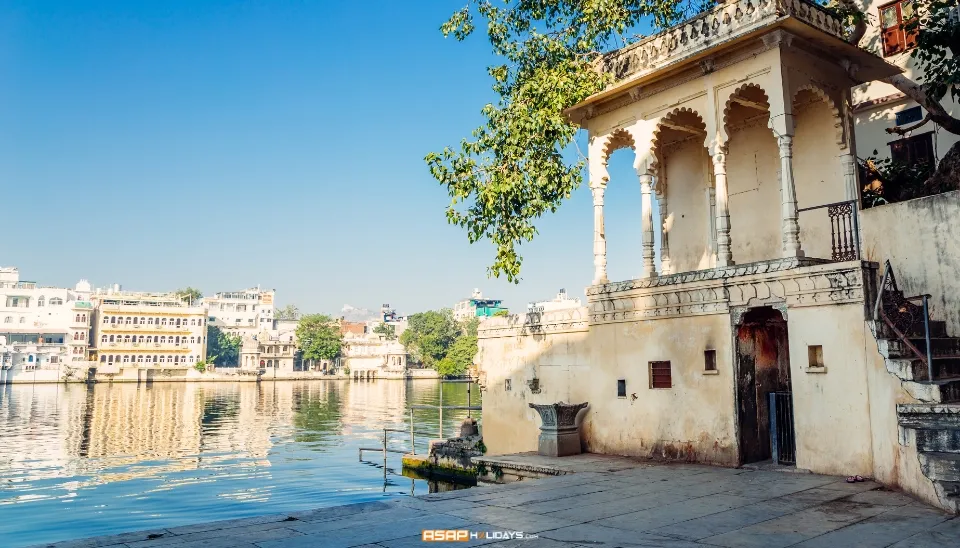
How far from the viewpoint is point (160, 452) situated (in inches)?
1083

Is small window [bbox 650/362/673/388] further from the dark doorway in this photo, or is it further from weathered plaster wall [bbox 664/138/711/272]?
weathered plaster wall [bbox 664/138/711/272]

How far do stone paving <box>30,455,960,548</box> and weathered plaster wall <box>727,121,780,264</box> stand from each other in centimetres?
543

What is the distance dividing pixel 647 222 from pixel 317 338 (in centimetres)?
10835

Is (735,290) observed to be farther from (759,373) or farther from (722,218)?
(759,373)

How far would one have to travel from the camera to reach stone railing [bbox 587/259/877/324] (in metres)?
9.09

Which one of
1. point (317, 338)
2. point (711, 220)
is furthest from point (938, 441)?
point (317, 338)

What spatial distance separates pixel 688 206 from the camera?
1430cm

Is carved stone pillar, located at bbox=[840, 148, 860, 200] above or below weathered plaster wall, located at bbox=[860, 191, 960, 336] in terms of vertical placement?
above

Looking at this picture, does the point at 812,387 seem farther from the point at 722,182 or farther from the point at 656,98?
the point at 656,98

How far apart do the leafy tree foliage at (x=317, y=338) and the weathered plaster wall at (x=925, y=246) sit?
111 meters

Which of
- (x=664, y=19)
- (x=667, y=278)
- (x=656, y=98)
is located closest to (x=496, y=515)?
(x=667, y=278)

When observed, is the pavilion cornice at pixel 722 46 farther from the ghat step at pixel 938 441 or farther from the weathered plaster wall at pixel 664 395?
the ghat step at pixel 938 441

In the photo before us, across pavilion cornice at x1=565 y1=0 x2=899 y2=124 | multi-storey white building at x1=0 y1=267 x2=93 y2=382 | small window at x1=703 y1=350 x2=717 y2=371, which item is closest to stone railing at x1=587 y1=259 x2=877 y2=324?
small window at x1=703 y1=350 x2=717 y2=371

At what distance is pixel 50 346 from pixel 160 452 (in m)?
78.4
